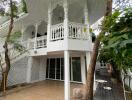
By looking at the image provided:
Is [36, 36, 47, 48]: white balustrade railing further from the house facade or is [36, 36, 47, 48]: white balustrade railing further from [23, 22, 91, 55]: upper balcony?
[23, 22, 91, 55]: upper balcony

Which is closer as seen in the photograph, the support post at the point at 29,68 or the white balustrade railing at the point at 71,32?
the white balustrade railing at the point at 71,32

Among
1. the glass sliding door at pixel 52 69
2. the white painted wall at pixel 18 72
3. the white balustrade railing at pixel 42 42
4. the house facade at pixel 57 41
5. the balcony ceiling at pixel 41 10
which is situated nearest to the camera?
the house facade at pixel 57 41

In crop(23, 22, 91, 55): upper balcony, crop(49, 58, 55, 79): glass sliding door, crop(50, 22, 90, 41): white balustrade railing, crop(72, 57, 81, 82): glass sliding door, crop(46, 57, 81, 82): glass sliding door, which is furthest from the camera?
crop(49, 58, 55, 79): glass sliding door

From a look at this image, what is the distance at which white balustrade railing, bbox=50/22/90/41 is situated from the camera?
8.91 meters

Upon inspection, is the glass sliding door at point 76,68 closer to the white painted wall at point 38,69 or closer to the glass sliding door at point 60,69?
the glass sliding door at point 60,69

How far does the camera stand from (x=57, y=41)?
8.97 m

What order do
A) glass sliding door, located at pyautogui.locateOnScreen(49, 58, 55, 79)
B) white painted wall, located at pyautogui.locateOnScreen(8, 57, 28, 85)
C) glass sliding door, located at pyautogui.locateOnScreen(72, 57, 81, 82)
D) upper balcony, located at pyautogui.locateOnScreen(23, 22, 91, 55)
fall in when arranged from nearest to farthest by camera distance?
upper balcony, located at pyautogui.locateOnScreen(23, 22, 91, 55) < white painted wall, located at pyautogui.locateOnScreen(8, 57, 28, 85) < glass sliding door, located at pyautogui.locateOnScreen(72, 57, 81, 82) < glass sliding door, located at pyautogui.locateOnScreen(49, 58, 55, 79)

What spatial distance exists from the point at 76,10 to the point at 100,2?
231cm

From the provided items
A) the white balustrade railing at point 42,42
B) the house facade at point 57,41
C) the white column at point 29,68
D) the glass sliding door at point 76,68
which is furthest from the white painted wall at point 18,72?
the glass sliding door at point 76,68

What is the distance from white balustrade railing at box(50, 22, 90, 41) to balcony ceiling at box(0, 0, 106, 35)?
5.26 feet

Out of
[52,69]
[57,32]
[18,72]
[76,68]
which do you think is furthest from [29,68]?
[57,32]

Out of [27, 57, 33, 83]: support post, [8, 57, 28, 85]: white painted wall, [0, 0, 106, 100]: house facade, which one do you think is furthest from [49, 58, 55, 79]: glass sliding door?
[8, 57, 28, 85]: white painted wall

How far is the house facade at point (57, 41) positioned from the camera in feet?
28.9

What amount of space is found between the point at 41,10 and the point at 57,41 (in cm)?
421
